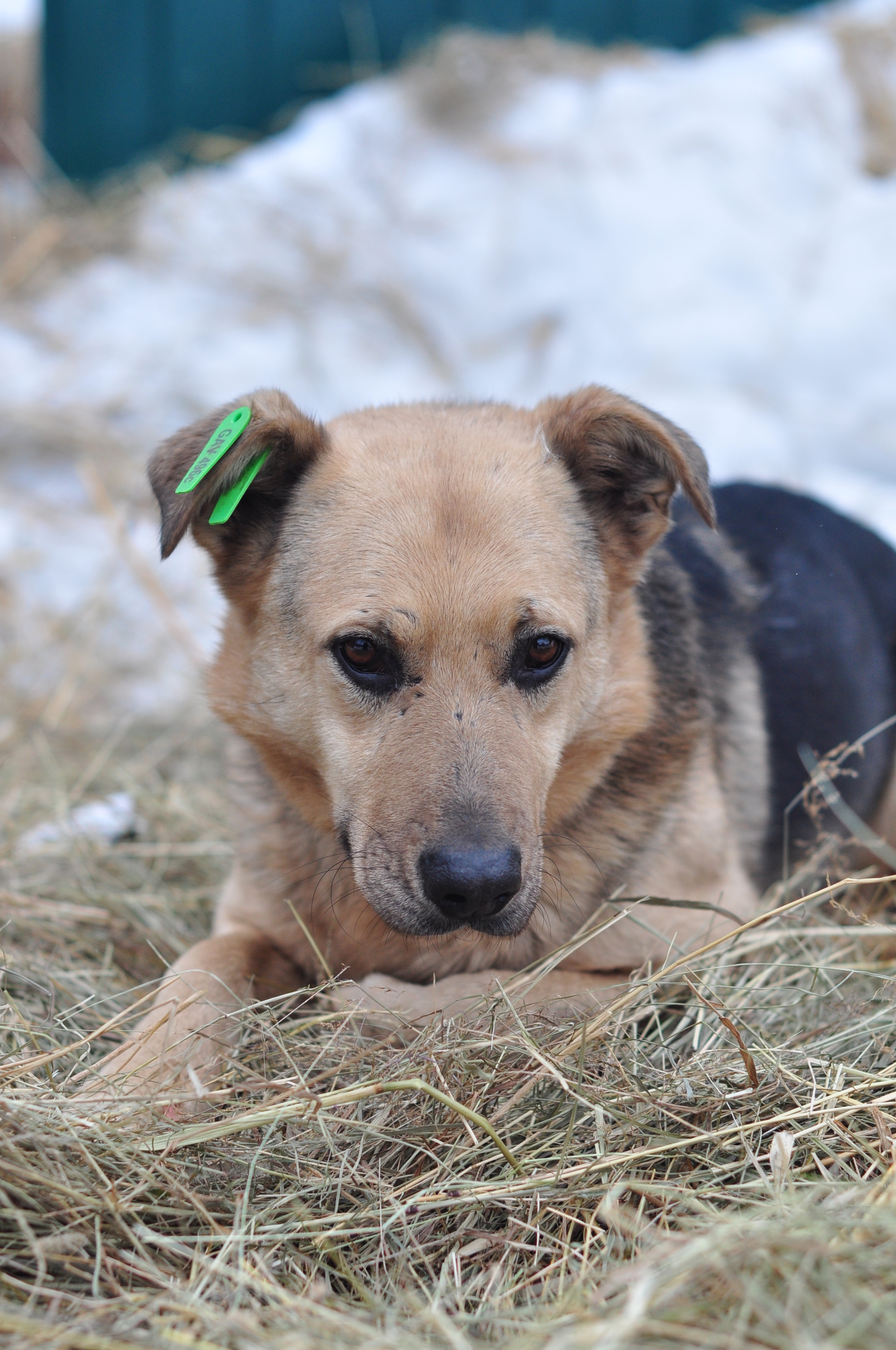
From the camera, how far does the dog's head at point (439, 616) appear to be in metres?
2.30

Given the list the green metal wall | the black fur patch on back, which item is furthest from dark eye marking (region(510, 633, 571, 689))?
the green metal wall

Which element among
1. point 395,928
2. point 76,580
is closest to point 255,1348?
point 395,928

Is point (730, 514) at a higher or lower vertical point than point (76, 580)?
higher

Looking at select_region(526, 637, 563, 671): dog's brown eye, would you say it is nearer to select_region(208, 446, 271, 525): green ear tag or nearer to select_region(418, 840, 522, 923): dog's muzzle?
select_region(418, 840, 522, 923): dog's muzzle

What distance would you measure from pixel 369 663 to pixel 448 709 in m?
0.23

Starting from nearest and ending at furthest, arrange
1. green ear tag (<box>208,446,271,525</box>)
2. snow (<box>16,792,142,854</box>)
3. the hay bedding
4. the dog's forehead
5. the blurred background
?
the hay bedding < the dog's forehead < green ear tag (<box>208,446,271,525</box>) < snow (<box>16,792,142,854</box>) < the blurred background

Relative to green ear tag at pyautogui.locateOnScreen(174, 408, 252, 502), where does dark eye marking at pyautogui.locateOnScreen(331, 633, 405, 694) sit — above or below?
below

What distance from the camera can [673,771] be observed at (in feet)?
9.78

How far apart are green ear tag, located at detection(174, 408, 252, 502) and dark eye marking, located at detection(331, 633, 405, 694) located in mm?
413

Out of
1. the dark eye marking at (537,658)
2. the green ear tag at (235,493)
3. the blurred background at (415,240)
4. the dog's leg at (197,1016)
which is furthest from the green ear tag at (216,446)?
the blurred background at (415,240)

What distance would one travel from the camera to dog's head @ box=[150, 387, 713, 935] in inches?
90.6

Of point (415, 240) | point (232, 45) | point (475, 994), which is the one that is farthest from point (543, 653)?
point (232, 45)

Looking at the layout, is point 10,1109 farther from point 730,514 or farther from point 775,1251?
point 730,514

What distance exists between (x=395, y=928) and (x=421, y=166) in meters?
6.59
